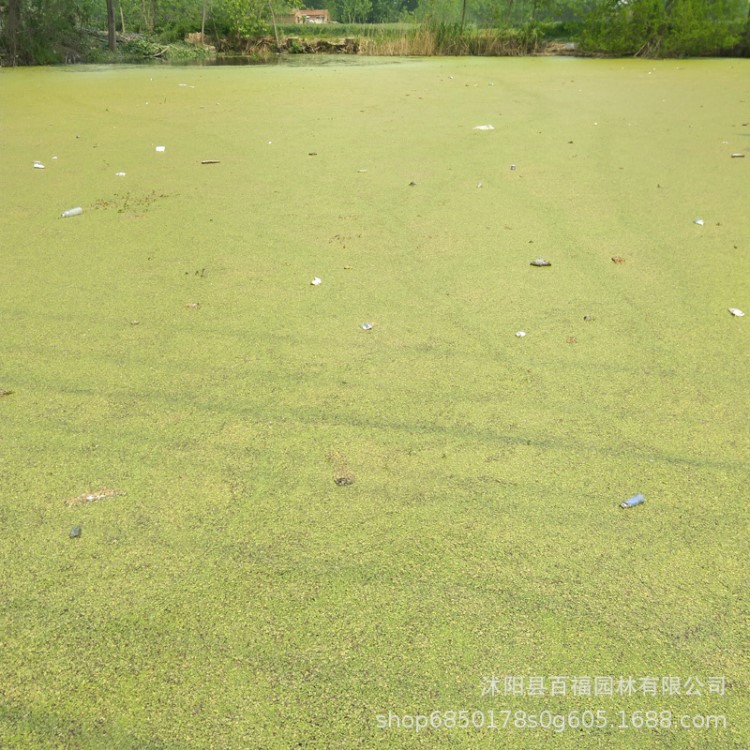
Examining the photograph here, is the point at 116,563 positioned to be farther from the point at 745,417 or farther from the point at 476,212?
the point at 476,212

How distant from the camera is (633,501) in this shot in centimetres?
112

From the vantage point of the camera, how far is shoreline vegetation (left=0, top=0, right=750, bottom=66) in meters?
8.69

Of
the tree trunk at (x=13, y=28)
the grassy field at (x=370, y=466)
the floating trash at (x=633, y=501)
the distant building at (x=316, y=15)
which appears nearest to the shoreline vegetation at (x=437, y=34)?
the tree trunk at (x=13, y=28)

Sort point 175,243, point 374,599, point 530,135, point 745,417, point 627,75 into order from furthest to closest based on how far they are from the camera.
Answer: point 627,75 → point 530,135 → point 175,243 → point 745,417 → point 374,599

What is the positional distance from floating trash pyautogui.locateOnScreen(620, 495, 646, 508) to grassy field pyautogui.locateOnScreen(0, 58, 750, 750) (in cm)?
2

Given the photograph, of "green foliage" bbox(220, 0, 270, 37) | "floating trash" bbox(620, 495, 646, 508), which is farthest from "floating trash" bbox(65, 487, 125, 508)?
"green foliage" bbox(220, 0, 270, 37)

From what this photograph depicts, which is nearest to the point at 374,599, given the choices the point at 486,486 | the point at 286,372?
the point at 486,486

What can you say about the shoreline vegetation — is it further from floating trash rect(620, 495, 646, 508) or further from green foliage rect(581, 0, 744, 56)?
floating trash rect(620, 495, 646, 508)

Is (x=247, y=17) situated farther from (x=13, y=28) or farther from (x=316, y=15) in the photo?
(x=316, y=15)

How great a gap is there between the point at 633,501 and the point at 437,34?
10530mm

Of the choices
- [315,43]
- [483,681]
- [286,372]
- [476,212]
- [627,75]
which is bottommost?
[483,681]

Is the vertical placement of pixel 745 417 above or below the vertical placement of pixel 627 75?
below

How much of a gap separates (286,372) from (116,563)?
609mm

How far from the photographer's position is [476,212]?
258 centimetres
